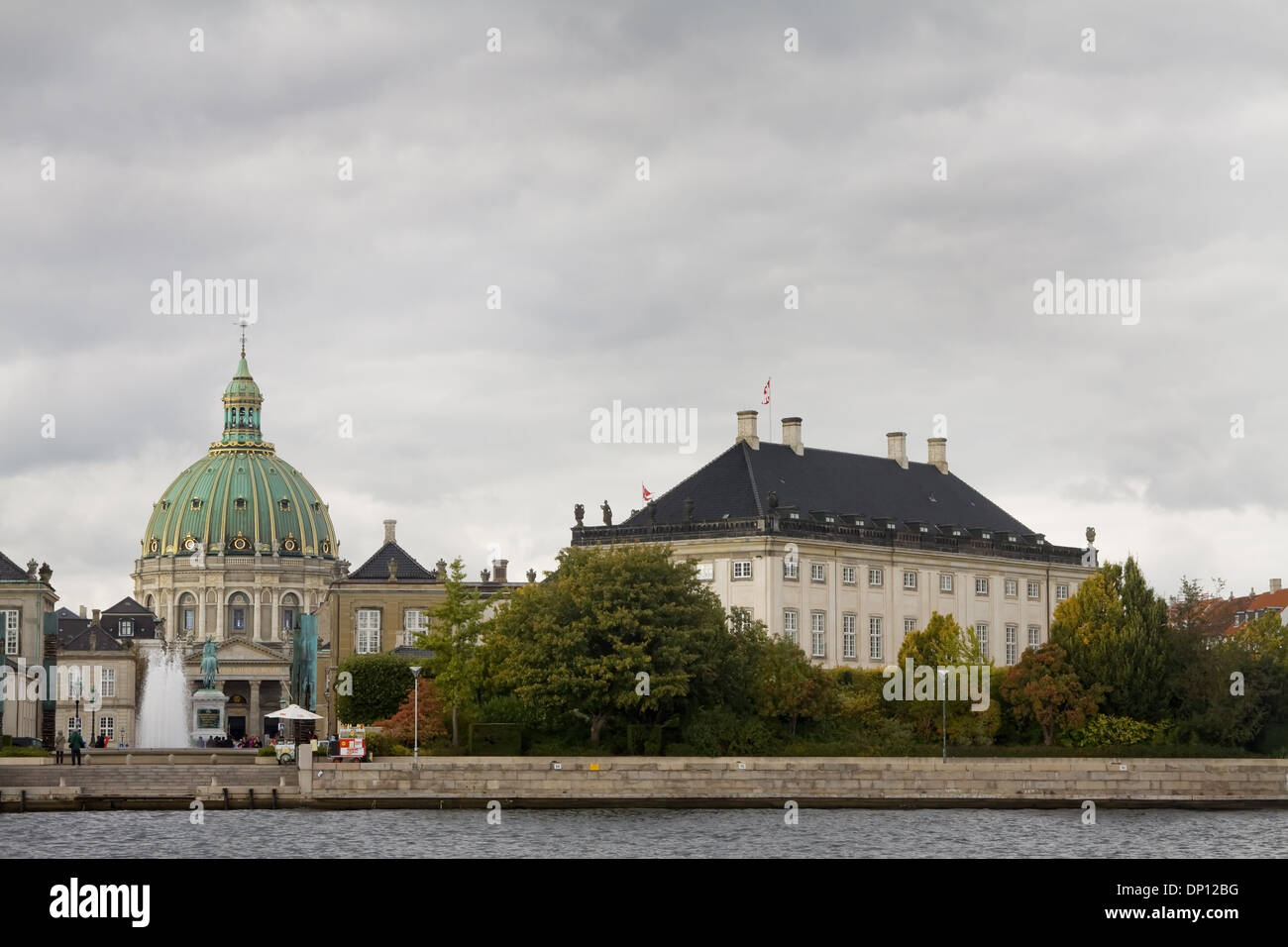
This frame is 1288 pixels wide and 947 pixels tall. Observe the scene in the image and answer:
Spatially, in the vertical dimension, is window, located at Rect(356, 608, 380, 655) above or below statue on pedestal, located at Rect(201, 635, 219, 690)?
above

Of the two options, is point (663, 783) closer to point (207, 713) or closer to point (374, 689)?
point (374, 689)

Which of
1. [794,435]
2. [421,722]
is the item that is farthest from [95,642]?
[421,722]

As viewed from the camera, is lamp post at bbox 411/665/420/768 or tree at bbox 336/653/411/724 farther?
tree at bbox 336/653/411/724

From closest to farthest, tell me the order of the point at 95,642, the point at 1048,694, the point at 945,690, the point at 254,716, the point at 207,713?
the point at 945,690 < the point at 1048,694 < the point at 207,713 < the point at 95,642 < the point at 254,716

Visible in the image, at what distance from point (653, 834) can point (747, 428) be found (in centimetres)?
5382

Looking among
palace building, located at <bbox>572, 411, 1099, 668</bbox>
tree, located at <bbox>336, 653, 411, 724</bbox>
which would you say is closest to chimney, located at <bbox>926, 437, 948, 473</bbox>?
palace building, located at <bbox>572, 411, 1099, 668</bbox>

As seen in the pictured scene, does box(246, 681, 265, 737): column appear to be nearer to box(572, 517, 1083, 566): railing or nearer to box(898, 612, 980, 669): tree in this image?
box(572, 517, 1083, 566): railing

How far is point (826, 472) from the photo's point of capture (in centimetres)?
11031

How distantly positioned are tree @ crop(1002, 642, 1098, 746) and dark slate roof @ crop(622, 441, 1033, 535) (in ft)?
81.1

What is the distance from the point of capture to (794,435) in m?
111

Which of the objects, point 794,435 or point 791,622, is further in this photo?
point 794,435

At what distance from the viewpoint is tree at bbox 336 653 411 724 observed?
93375mm
